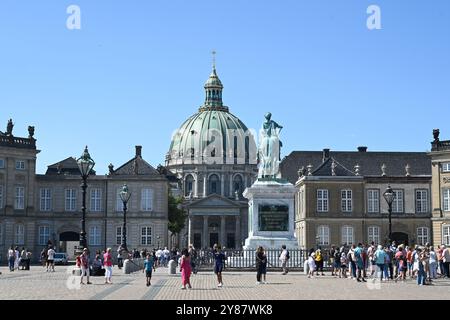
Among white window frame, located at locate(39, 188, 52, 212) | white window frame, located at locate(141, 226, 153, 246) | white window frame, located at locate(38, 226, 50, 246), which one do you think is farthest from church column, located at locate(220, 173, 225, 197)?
white window frame, located at locate(38, 226, 50, 246)

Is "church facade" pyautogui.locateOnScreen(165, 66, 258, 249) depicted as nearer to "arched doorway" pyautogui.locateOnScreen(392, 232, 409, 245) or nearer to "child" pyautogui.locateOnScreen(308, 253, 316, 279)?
"arched doorway" pyautogui.locateOnScreen(392, 232, 409, 245)

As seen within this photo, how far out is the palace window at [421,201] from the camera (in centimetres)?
7662

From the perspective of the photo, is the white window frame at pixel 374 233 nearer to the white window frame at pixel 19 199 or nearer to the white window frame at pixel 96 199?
the white window frame at pixel 96 199

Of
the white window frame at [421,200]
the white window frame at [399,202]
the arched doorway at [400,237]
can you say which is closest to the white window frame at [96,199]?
the white window frame at [399,202]

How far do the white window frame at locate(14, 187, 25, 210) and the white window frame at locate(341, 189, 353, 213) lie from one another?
30.3m

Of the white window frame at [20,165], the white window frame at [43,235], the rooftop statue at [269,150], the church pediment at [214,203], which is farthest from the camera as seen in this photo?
the church pediment at [214,203]

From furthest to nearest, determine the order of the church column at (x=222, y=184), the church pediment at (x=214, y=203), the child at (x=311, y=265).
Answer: the church column at (x=222, y=184)
the church pediment at (x=214, y=203)
the child at (x=311, y=265)

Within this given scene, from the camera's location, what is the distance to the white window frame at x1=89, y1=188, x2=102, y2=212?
75.9 metres

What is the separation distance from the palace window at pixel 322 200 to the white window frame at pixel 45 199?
26.0 metres

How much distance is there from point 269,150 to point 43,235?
128 ft

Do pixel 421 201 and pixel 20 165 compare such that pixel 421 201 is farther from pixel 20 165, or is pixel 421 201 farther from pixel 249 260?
pixel 249 260

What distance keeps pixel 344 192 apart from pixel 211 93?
9558 centimetres

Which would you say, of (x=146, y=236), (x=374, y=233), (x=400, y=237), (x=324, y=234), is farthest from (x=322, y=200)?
(x=146, y=236)
